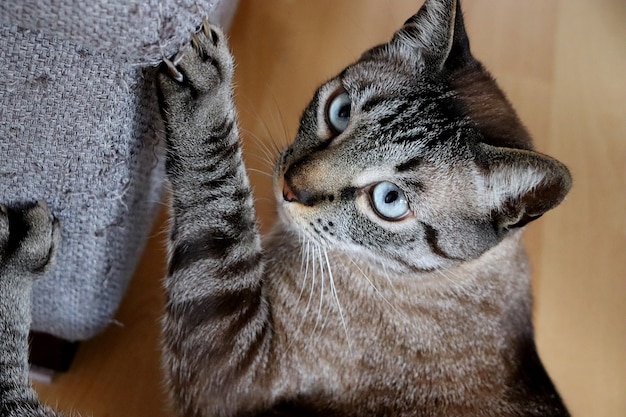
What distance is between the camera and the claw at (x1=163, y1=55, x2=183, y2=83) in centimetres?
87

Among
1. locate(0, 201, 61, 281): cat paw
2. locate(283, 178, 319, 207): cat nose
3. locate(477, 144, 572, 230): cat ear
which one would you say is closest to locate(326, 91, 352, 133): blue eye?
locate(283, 178, 319, 207): cat nose

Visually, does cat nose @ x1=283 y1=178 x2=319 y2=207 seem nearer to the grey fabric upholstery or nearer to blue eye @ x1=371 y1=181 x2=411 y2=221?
blue eye @ x1=371 y1=181 x2=411 y2=221

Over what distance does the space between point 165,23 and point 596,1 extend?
72.8 inches

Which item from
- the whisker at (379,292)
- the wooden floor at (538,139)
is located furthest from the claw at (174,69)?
the wooden floor at (538,139)

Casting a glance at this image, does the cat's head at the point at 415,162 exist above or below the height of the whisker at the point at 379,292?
above

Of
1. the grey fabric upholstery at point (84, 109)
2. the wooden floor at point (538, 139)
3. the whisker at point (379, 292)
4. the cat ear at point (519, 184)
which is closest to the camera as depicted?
the grey fabric upholstery at point (84, 109)

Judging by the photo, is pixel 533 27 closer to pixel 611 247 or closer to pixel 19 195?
pixel 611 247

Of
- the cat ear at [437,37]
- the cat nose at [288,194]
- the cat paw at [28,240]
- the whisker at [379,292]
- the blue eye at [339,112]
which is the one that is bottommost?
the cat paw at [28,240]

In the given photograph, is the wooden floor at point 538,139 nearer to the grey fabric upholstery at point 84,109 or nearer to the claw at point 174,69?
the grey fabric upholstery at point 84,109

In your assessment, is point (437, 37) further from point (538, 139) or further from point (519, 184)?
point (538, 139)

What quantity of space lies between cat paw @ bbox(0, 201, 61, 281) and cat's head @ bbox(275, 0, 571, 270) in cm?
40

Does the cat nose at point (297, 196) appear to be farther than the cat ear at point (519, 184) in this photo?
Yes

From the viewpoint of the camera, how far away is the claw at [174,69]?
874mm

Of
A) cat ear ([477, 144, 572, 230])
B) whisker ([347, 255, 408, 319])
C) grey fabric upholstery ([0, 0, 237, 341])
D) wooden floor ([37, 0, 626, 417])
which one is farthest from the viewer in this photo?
wooden floor ([37, 0, 626, 417])
